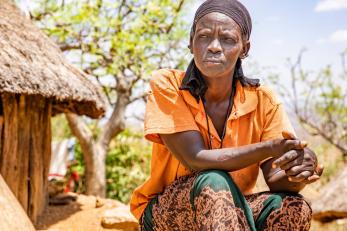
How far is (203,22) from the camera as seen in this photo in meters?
2.46

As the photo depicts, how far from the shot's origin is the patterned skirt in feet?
6.96

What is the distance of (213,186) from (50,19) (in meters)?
7.20

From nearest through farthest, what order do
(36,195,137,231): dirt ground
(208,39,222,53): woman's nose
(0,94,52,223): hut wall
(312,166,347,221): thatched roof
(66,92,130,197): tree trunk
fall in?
(208,39,222,53): woman's nose < (0,94,52,223): hut wall < (36,195,137,231): dirt ground < (312,166,347,221): thatched roof < (66,92,130,197): tree trunk

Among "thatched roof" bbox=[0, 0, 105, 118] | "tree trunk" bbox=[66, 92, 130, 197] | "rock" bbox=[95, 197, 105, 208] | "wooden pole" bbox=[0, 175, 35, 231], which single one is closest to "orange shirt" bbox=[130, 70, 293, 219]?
"wooden pole" bbox=[0, 175, 35, 231]

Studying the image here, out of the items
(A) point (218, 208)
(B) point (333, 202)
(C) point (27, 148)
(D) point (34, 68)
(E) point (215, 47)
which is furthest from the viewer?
(B) point (333, 202)

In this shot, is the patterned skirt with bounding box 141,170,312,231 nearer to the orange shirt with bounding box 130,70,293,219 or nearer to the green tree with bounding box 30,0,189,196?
the orange shirt with bounding box 130,70,293,219

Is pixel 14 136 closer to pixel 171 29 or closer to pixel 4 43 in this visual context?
pixel 4 43

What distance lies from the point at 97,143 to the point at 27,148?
11.9ft

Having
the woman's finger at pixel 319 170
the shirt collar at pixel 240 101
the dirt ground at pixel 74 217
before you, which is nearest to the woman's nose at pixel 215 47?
the shirt collar at pixel 240 101

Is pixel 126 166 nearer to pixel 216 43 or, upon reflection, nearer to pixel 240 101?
pixel 240 101

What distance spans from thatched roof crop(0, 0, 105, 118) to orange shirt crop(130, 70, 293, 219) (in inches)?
115

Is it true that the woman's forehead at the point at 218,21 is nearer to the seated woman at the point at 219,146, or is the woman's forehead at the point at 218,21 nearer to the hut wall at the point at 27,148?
the seated woman at the point at 219,146

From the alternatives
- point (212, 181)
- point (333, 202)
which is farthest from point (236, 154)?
point (333, 202)

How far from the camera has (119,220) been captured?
6.08 m
